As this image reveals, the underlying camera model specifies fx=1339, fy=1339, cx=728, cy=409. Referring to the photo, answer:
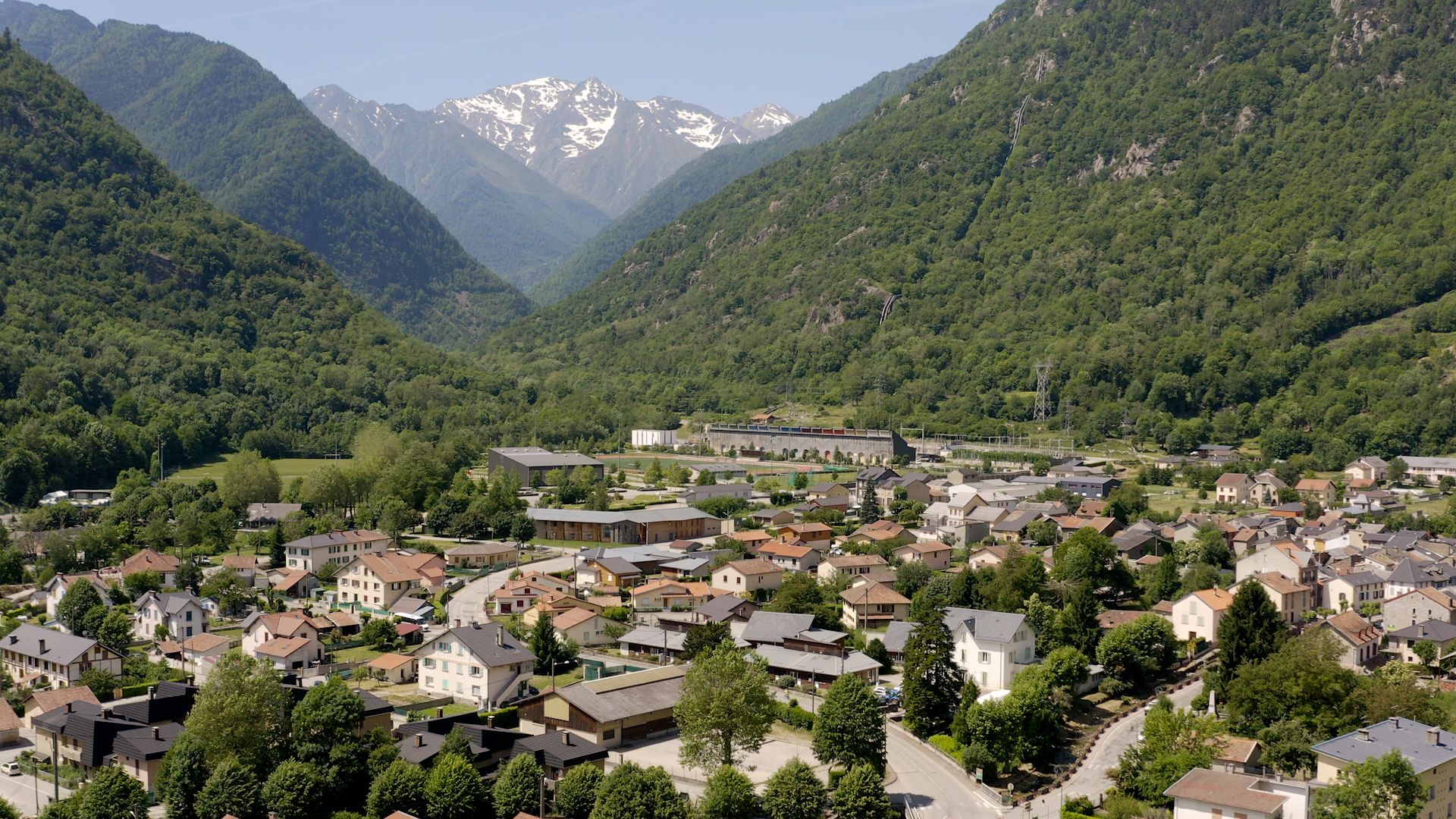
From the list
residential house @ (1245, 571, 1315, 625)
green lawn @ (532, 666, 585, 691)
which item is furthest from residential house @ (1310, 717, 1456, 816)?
green lawn @ (532, 666, 585, 691)

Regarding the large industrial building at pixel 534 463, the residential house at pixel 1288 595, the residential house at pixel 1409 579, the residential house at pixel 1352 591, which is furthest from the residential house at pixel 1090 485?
the large industrial building at pixel 534 463

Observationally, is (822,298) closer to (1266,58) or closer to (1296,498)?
(1266,58)

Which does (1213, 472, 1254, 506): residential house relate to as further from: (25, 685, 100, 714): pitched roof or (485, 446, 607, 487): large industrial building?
(25, 685, 100, 714): pitched roof

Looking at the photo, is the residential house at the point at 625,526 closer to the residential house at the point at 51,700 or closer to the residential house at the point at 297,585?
the residential house at the point at 297,585

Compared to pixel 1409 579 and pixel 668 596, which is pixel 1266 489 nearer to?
pixel 1409 579

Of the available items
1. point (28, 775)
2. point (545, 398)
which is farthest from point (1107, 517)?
point (545, 398)

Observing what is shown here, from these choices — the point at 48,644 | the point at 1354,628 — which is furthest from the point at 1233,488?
the point at 48,644
